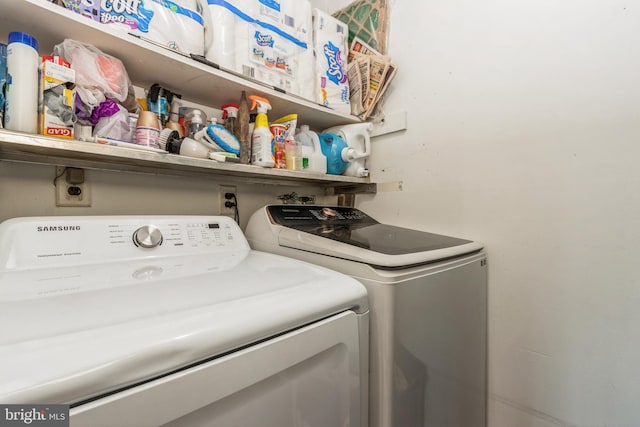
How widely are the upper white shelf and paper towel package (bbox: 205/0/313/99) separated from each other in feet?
0.19

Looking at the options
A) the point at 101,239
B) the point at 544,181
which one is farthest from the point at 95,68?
the point at 544,181

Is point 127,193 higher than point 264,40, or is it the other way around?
point 264,40

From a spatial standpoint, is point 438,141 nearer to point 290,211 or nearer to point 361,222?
point 361,222

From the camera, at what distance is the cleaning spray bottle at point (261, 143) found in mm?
1132

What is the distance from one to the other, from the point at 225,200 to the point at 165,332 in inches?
39.8

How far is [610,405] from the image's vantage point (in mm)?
956

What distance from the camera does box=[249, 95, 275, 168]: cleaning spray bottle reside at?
1.13 metres

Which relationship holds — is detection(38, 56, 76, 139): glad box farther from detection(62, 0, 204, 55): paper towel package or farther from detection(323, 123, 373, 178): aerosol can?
detection(323, 123, 373, 178): aerosol can

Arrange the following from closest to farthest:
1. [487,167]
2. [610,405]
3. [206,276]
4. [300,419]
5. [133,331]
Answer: [133,331], [300,419], [206,276], [610,405], [487,167]

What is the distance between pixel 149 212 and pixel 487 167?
146 cm

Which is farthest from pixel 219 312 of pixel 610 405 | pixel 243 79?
pixel 610 405

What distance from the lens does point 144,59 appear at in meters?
0.95

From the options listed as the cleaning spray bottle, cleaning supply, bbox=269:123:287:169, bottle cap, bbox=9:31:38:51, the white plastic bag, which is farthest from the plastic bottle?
cleaning supply, bbox=269:123:287:169

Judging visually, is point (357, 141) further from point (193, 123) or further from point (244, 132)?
point (193, 123)
